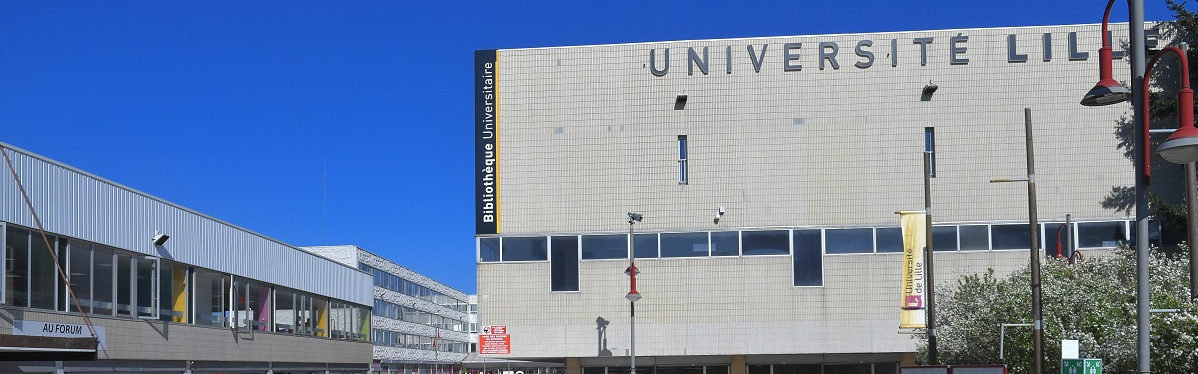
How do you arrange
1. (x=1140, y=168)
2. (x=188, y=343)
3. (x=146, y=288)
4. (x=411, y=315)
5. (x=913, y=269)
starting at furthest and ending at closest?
(x=411, y=315) < (x=913, y=269) < (x=188, y=343) < (x=146, y=288) < (x=1140, y=168)

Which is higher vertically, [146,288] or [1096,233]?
[1096,233]

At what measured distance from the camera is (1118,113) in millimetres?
43438

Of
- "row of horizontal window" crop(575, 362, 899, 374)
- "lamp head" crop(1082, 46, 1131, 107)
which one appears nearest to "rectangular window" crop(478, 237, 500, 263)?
"row of horizontal window" crop(575, 362, 899, 374)

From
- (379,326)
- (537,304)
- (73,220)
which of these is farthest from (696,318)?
(379,326)

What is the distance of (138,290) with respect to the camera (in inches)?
1131

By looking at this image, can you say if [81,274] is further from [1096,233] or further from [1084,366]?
[1096,233]

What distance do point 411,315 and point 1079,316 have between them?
89.2 m

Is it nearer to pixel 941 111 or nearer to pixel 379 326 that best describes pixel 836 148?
pixel 941 111

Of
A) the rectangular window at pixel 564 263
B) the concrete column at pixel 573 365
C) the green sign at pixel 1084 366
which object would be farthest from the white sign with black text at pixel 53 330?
the concrete column at pixel 573 365

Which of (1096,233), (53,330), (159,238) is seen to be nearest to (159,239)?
(159,238)

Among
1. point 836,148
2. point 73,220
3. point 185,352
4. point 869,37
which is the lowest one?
point 185,352

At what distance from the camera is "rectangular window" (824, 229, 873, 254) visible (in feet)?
146

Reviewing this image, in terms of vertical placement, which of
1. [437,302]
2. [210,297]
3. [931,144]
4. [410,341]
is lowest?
[410,341]

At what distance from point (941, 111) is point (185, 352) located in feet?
84.8
